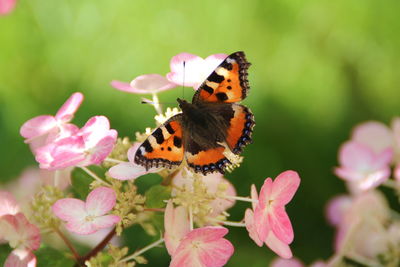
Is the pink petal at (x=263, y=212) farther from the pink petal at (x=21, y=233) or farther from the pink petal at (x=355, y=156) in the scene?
the pink petal at (x=355, y=156)

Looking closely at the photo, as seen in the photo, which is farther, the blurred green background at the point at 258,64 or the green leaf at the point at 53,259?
the blurred green background at the point at 258,64

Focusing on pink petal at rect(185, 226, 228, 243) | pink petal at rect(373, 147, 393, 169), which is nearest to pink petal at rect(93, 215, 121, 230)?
pink petal at rect(185, 226, 228, 243)

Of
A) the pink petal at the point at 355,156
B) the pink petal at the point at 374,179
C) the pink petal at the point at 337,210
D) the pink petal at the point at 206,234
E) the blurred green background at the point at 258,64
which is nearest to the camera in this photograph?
the pink petal at the point at 206,234

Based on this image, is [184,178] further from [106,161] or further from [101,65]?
[101,65]

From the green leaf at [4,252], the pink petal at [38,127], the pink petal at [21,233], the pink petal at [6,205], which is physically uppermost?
the pink petal at [38,127]

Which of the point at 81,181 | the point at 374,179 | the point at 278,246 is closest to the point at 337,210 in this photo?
the point at 374,179

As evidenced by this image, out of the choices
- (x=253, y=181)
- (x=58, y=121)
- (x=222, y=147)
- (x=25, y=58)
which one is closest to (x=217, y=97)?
(x=222, y=147)

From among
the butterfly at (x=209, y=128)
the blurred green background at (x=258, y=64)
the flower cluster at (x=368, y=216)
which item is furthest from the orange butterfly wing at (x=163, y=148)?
the blurred green background at (x=258, y=64)
